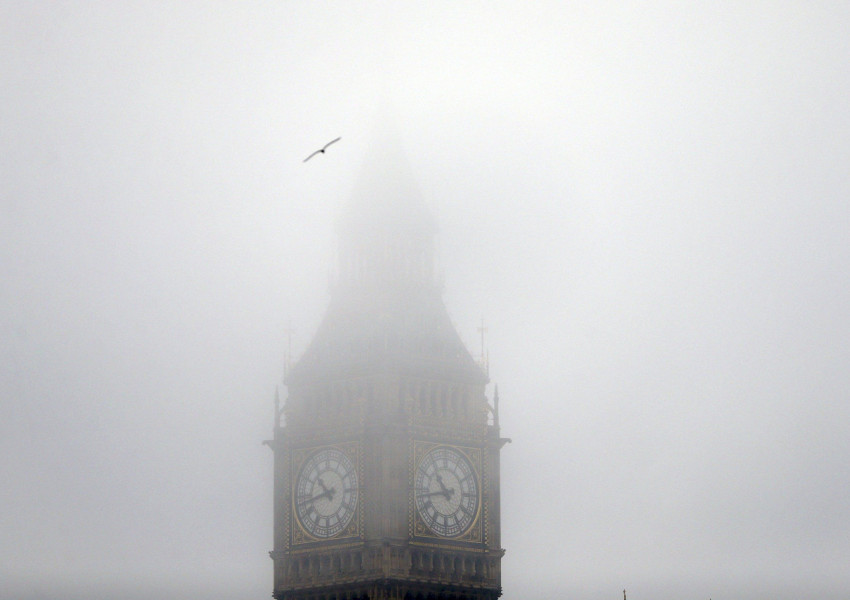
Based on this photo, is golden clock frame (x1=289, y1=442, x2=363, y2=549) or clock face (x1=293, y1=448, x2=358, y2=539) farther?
clock face (x1=293, y1=448, x2=358, y2=539)

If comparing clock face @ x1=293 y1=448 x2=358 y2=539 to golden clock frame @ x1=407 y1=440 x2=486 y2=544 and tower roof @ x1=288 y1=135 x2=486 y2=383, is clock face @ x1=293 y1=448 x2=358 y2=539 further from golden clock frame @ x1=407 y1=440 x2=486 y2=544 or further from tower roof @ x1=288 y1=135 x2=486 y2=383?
tower roof @ x1=288 y1=135 x2=486 y2=383

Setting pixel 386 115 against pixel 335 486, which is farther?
pixel 386 115

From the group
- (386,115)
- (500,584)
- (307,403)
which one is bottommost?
(500,584)

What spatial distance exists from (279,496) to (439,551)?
10.4 m

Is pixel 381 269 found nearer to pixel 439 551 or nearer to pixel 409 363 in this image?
pixel 409 363

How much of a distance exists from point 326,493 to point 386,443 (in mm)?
5039

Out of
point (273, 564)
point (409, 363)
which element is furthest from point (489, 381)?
point (273, 564)

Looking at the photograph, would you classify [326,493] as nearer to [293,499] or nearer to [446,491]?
[293,499]

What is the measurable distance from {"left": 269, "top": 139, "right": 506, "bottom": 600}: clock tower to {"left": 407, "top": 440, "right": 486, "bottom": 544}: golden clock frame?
0.20 ft

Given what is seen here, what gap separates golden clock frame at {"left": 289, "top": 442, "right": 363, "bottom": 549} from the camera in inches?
6314

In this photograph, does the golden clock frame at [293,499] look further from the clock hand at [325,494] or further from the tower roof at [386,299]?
the tower roof at [386,299]

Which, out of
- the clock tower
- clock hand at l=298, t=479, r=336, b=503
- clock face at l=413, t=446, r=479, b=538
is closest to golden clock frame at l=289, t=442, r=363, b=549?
the clock tower

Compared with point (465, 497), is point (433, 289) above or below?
above

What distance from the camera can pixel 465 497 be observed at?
163 m
